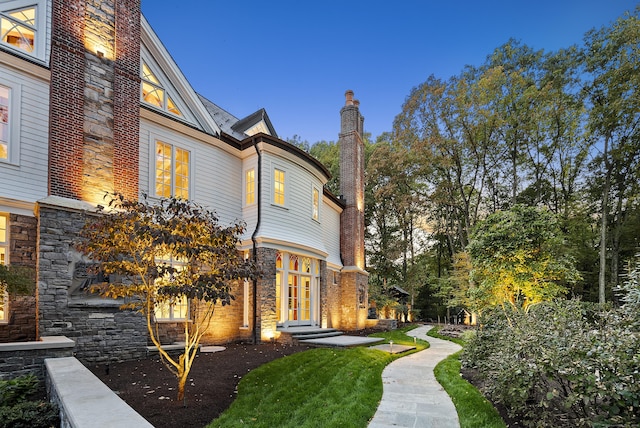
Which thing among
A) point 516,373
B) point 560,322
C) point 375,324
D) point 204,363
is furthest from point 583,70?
point 204,363

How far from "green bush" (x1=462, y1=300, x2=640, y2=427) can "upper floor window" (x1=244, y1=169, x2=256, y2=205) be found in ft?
29.9

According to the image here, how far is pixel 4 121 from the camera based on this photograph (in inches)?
308

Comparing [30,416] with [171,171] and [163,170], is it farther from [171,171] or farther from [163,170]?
[171,171]

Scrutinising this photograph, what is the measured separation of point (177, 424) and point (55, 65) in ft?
25.5

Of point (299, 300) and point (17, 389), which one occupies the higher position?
point (299, 300)

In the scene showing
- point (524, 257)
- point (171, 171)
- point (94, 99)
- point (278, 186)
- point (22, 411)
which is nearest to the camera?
point (22, 411)

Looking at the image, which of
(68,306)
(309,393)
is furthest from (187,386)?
(68,306)

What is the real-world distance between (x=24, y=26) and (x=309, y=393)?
32.2 ft

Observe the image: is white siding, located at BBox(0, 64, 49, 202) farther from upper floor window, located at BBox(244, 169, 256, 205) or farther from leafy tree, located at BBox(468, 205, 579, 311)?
leafy tree, located at BBox(468, 205, 579, 311)

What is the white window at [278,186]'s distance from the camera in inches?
504

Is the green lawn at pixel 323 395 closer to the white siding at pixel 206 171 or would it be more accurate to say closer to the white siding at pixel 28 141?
the white siding at pixel 206 171

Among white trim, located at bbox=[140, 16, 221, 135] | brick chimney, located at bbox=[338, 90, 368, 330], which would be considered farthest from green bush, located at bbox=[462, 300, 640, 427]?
brick chimney, located at bbox=[338, 90, 368, 330]

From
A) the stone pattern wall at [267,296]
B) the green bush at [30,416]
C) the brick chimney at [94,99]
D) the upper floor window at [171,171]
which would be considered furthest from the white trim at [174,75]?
the green bush at [30,416]

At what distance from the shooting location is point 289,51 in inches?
1204
